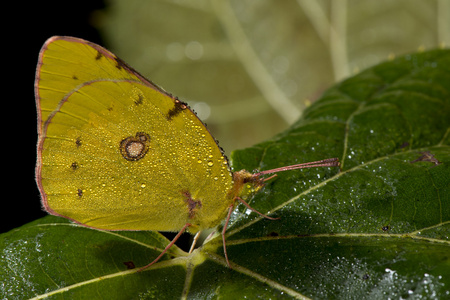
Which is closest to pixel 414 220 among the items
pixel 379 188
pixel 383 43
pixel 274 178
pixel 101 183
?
pixel 379 188

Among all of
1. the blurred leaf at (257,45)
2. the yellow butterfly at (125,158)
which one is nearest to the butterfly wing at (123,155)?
the yellow butterfly at (125,158)

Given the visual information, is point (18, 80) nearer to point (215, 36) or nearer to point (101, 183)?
point (215, 36)

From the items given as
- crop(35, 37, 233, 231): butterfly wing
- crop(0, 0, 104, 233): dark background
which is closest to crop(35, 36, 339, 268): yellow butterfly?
crop(35, 37, 233, 231): butterfly wing

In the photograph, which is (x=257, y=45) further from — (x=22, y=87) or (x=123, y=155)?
(x=123, y=155)

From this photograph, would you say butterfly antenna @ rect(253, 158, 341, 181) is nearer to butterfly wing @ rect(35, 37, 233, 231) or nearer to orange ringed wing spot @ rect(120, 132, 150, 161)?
butterfly wing @ rect(35, 37, 233, 231)

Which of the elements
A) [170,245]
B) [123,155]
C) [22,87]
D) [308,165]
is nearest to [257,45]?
[22,87]

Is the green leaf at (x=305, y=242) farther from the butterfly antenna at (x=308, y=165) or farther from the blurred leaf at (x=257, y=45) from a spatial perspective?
the blurred leaf at (x=257, y=45)

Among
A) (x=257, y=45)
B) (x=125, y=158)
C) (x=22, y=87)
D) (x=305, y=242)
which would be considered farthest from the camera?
(x=257, y=45)
